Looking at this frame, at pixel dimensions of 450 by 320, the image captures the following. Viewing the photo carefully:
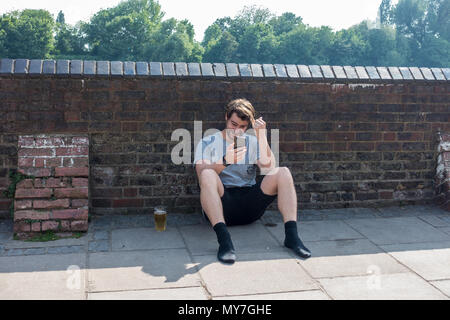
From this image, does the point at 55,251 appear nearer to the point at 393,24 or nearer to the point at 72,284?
the point at 72,284

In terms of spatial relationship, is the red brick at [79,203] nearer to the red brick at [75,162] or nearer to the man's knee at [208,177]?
the red brick at [75,162]

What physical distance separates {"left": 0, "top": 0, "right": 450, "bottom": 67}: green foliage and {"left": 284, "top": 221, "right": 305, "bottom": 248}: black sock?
68.0 metres

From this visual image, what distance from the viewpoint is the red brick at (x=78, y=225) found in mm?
3734

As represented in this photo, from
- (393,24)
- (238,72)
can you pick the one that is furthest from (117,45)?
(238,72)

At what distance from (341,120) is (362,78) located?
1.49ft

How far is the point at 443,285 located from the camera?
284 centimetres

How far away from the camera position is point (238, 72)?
434cm

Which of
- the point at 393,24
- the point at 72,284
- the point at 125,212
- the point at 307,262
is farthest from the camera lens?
the point at 393,24

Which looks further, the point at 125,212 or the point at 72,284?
the point at 125,212

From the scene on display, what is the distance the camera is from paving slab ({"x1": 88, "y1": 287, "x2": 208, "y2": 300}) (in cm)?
256

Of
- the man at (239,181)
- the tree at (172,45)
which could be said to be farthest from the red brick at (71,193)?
the tree at (172,45)

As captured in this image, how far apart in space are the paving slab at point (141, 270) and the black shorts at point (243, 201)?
579 millimetres

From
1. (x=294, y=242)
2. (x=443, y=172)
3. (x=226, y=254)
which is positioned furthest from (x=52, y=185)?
(x=443, y=172)

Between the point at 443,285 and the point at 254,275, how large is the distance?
3.78 ft
